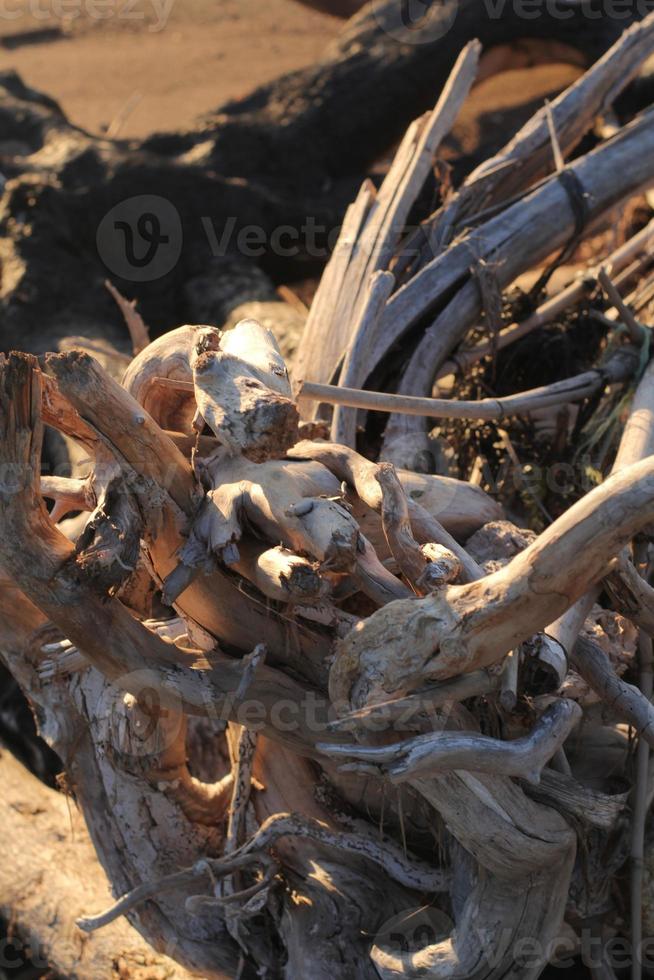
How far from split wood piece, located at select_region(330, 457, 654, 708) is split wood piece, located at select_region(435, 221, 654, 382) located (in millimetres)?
1486

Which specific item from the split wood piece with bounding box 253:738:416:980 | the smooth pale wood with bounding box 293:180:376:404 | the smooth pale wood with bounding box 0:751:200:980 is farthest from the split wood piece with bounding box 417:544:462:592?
the smooth pale wood with bounding box 0:751:200:980

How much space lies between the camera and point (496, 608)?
1702 mm

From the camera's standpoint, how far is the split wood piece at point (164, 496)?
1.85 meters

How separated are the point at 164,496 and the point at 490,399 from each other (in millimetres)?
1052

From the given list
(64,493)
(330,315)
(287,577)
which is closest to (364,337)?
(330,315)

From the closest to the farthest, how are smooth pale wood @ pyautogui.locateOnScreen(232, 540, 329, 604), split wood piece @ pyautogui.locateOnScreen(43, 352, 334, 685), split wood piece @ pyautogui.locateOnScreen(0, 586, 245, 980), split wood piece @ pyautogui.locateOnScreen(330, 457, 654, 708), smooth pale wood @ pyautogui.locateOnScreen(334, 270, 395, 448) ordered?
split wood piece @ pyautogui.locateOnScreen(330, 457, 654, 708)
smooth pale wood @ pyautogui.locateOnScreen(232, 540, 329, 604)
split wood piece @ pyautogui.locateOnScreen(43, 352, 334, 685)
split wood piece @ pyautogui.locateOnScreen(0, 586, 245, 980)
smooth pale wood @ pyautogui.locateOnScreen(334, 270, 395, 448)

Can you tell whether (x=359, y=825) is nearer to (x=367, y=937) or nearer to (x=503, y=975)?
(x=367, y=937)

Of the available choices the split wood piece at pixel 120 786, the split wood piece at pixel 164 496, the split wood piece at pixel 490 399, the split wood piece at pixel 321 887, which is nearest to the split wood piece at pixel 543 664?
the split wood piece at pixel 164 496

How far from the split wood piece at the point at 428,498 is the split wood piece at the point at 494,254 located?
0.37 m

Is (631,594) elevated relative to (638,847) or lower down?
elevated

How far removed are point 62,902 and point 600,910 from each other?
133 cm

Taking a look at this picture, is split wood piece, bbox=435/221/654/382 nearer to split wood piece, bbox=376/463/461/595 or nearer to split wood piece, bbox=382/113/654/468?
split wood piece, bbox=382/113/654/468

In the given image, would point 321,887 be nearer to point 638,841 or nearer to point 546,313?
point 638,841

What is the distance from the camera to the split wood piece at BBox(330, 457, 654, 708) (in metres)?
1.63
